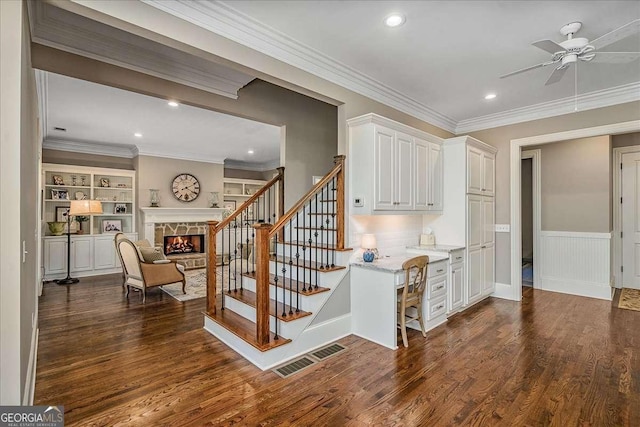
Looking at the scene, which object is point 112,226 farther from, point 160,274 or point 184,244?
point 160,274

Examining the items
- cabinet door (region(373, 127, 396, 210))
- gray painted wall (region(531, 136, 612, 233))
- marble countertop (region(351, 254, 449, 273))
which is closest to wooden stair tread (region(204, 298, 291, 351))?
marble countertop (region(351, 254, 449, 273))

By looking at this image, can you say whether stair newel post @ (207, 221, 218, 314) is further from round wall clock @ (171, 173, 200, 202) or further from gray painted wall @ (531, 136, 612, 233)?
gray painted wall @ (531, 136, 612, 233)

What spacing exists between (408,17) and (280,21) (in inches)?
41.5

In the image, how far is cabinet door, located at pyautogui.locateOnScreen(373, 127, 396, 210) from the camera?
349 cm

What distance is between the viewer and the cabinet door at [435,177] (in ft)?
14.3

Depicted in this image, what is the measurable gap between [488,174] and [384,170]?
2408mm

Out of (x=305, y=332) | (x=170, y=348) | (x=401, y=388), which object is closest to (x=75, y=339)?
(x=170, y=348)

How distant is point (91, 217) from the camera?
7.07 metres

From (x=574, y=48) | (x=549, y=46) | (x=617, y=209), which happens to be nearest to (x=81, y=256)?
(x=549, y=46)

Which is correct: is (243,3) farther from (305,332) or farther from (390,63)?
(305,332)

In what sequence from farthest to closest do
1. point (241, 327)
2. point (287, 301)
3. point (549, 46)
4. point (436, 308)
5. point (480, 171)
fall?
point (480, 171), point (436, 308), point (287, 301), point (241, 327), point (549, 46)

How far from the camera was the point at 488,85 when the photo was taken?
3.91 m

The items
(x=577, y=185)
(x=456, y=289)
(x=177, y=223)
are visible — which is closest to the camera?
(x=456, y=289)

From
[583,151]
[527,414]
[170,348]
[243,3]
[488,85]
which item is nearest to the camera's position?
[527,414]
